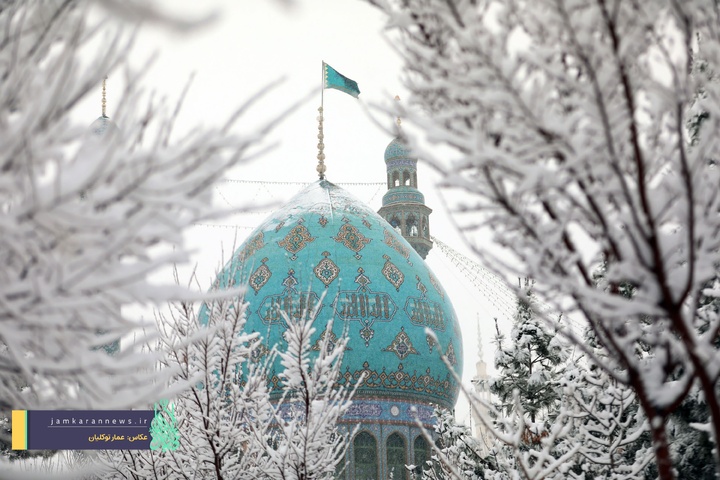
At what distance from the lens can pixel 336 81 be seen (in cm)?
3459

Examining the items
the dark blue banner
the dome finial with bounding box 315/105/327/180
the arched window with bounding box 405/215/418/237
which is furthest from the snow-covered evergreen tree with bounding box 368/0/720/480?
the arched window with bounding box 405/215/418/237

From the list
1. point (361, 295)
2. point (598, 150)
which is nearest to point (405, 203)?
point (361, 295)

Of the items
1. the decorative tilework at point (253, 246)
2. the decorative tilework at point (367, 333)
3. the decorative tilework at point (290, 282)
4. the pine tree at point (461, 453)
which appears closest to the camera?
the pine tree at point (461, 453)

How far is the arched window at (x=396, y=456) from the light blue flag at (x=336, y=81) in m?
14.1

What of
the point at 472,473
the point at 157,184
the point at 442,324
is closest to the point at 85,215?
the point at 157,184

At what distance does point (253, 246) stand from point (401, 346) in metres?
6.22

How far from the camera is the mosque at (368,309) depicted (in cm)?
2725

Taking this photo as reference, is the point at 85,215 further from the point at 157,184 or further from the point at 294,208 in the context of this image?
the point at 294,208

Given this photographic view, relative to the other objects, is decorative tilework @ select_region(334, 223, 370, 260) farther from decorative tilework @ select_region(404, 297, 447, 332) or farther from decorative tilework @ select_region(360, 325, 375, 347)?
decorative tilework @ select_region(360, 325, 375, 347)

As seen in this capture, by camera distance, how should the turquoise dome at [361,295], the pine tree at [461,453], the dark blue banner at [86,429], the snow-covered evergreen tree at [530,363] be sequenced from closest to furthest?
the dark blue banner at [86,429]
the snow-covered evergreen tree at [530,363]
the pine tree at [461,453]
the turquoise dome at [361,295]

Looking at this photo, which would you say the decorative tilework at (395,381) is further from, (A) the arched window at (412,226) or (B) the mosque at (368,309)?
(A) the arched window at (412,226)

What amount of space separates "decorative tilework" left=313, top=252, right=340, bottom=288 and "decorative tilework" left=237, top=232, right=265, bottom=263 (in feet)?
7.93

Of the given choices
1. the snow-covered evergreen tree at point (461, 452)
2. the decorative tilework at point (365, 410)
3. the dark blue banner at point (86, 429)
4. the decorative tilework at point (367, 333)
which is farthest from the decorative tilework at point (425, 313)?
the dark blue banner at point (86, 429)

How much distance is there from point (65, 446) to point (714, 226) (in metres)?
A: 5.82
